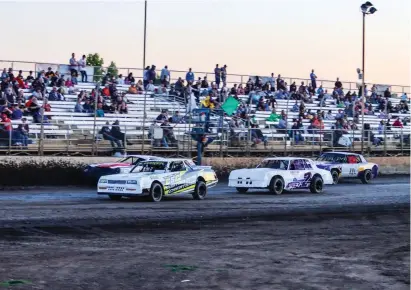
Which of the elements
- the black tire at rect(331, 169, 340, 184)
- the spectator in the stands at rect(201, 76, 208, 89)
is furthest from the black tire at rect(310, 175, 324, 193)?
the spectator in the stands at rect(201, 76, 208, 89)

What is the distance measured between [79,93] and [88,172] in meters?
6.72

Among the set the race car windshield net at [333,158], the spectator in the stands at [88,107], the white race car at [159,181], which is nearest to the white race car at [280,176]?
the white race car at [159,181]

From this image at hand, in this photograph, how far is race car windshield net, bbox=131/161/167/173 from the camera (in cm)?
2584

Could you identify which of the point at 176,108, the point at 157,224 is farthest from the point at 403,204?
the point at 176,108

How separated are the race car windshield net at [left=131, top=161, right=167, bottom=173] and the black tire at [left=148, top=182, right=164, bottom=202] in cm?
76

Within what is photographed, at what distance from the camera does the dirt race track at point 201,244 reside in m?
11.8

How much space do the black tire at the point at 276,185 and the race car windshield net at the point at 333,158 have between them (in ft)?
24.2

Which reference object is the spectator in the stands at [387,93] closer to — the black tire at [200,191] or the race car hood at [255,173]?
the race car hood at [255,173]

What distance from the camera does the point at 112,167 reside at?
29.9 meters

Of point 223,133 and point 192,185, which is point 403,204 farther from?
point 223,133

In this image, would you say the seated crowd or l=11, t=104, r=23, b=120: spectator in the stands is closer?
l=11, t=104, r=23, b=120: spectator in the stands

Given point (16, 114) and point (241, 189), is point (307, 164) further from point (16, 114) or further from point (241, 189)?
point (16, 114)

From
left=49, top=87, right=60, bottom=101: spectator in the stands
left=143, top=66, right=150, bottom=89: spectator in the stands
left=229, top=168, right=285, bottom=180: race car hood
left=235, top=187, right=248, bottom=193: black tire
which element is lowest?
left=235, top=187, right=248, bottom=193: black tire

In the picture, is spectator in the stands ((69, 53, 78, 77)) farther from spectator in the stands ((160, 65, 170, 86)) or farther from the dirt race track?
the dirt race track
